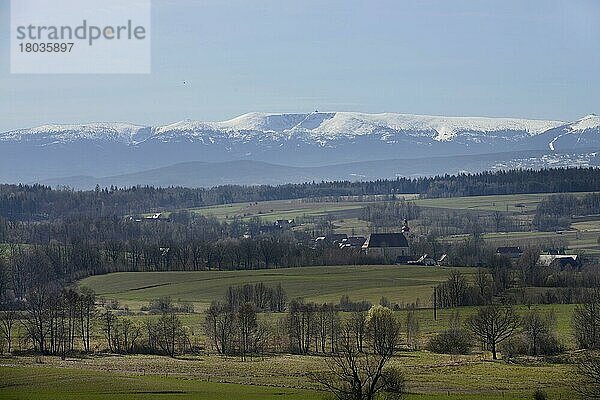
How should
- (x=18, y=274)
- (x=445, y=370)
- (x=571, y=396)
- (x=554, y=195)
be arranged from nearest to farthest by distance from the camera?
(x=571, y=396) < (x=445, y=370) < (x=18, y=274) < (x=554, y=195)

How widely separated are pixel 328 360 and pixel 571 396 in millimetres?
12641

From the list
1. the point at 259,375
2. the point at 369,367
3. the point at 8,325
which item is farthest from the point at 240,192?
the point at 369,367

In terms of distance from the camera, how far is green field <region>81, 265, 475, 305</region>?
6275 cm

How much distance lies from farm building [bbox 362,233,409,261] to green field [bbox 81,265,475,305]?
936 centimetres

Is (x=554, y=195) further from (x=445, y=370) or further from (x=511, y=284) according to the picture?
(x=445, y=370)

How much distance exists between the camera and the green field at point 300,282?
62.8m

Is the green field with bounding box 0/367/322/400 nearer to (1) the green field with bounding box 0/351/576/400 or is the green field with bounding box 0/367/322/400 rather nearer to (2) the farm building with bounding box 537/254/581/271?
(1) the green field with bounding box 0/351/576/400

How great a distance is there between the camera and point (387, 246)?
90812mm

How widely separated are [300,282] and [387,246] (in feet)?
81.6

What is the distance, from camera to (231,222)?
126438mm

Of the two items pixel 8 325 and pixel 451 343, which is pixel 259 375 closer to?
pixel 451 343

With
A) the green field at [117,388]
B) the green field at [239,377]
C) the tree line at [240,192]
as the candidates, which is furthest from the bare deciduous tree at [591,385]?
the tree line at [240,192]

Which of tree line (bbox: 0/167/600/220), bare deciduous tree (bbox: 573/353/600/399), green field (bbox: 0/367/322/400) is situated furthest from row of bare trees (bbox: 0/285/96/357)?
tree line (bbox: 0/167/600/220)

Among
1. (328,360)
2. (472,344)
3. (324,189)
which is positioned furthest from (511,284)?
(324,189)
